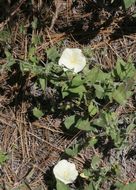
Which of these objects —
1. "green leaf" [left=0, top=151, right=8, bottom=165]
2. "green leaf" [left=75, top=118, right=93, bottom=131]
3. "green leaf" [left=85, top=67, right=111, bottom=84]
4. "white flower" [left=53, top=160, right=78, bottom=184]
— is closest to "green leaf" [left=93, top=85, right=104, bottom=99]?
"green leaf" [left=85, top=67, right=111, bottom=84]

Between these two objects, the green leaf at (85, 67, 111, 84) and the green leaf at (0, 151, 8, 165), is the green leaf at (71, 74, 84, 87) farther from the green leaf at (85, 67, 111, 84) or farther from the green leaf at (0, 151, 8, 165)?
the green leaf at (0, 151, 8, 165)

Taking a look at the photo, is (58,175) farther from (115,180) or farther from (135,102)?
(135,102)

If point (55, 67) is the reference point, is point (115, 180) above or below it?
below

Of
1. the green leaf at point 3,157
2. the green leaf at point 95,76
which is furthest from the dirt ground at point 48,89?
the green leaf at point 95,76

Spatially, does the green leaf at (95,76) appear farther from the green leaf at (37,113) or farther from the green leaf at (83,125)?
the green leaf at (37,113)

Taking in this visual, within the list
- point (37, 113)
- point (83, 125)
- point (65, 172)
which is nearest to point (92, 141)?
point (83, 125)

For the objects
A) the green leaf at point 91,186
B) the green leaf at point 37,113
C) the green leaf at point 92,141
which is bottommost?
the green leaf at point 91,186

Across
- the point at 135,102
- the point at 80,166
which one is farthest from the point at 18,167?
the point at 135,102

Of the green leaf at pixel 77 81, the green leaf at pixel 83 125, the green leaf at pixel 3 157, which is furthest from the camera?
the green leaf at pixel 3 157
